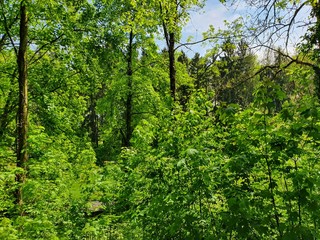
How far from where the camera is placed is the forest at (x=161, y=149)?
11.0 feet

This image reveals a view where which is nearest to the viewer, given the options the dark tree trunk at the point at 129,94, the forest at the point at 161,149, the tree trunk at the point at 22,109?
the forest at the point at 161,149

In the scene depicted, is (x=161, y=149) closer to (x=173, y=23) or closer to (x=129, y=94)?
(x=173, y=23)

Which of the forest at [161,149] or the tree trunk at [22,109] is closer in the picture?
the forest at [161,149]

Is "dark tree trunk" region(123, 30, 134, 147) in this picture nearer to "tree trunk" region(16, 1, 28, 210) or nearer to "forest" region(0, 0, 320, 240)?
"forest" region(0, 0, 320, 240)

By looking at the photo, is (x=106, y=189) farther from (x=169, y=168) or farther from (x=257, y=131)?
(x=257, y=131)

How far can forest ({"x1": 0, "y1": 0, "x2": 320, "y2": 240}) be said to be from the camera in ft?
11.0

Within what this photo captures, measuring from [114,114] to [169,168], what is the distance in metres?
13.6

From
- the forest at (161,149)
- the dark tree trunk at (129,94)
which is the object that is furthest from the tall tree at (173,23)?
the dark tree trunk at (129,94)

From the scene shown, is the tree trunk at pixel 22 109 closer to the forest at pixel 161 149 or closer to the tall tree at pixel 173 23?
the forest at pixel 161 149

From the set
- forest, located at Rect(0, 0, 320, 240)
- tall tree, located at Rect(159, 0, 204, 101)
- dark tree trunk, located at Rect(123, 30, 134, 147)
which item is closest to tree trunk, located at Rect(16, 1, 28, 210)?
forest, located at Rect(0, 0, 320, 240)

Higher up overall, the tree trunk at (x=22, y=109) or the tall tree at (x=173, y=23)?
the tall tree at (x=173, y=23)

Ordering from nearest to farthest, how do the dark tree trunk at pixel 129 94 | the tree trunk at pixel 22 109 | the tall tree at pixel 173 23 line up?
the tree trunk at pixel 22 109 → the tall tree at pixel 173 23 → the dark tree trunk at pixel 129 94

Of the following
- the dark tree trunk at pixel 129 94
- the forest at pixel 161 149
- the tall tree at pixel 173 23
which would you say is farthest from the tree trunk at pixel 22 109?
the dark tree trunk at pixel 129 94

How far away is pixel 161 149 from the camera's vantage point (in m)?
5.15
